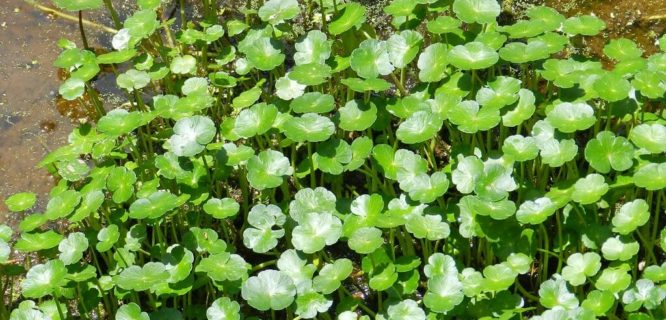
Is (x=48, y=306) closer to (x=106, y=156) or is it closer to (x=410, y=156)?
(x=106, y=156)

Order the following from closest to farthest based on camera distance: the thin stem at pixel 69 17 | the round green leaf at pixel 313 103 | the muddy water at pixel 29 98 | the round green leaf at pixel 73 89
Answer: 1. the round green leaf at pixel 313 103
2. the round green leaf at pixel 73 89
3. the muddy water at pixel 29 98
4. the thin stem at pixel 69 17

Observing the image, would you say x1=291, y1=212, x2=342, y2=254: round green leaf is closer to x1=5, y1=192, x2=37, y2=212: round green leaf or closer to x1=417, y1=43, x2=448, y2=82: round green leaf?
x1=417, y1=43, x2=448, y2=82: round green leaf

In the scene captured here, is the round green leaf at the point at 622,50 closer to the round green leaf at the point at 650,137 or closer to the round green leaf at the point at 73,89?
the round green leaf at the point at 650,137

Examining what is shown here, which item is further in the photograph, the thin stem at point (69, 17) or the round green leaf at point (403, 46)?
the thin stem at point (69, 17)

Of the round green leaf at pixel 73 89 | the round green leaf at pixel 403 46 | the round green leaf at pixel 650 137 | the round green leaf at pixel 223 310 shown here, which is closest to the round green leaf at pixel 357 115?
the round green leaf at pixel 403 46

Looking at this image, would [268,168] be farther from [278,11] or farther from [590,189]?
[590,189]

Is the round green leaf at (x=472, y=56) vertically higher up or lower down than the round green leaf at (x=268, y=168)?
higher up

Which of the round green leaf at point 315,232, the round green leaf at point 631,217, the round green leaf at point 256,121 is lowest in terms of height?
the round green leaf at point 315,232

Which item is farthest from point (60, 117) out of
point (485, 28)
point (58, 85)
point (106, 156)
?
point (485, 28)

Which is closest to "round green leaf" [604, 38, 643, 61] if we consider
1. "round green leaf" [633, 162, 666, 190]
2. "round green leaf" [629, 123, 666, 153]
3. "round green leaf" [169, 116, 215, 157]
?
"round green leaf" [629, 123, 666, 153]

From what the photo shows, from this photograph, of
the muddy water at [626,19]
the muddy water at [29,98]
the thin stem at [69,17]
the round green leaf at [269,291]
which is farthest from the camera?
the thin stem at [69,17]
